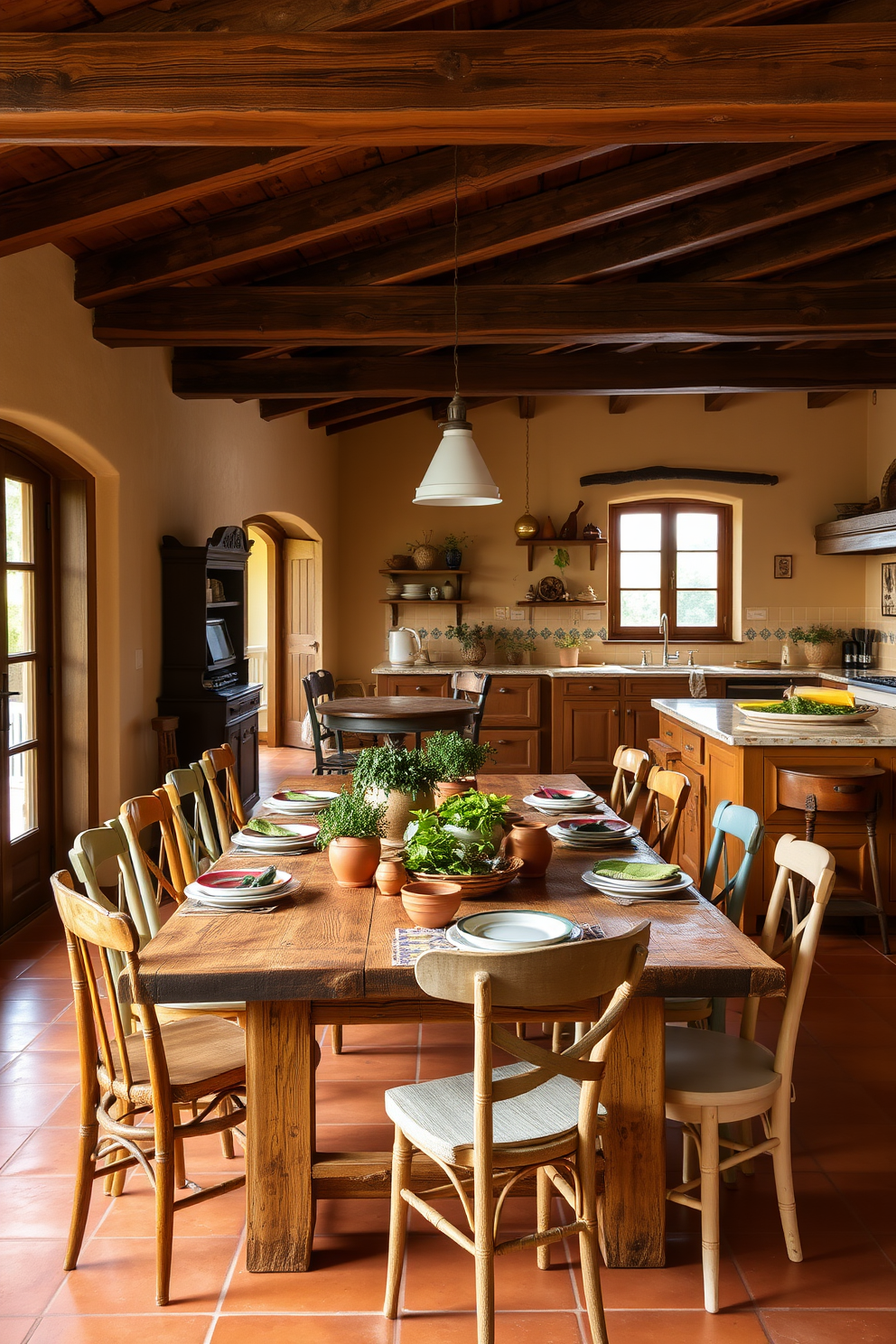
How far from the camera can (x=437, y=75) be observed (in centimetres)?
291

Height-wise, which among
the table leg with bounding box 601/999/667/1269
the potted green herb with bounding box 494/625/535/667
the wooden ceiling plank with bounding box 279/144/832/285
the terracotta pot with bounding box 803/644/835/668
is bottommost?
the table leg with bounding box 601/999/667/1269

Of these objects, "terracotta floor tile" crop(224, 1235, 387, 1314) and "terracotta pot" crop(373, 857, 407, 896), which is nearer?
"terracotta floor tile" crop(224, 1235, 387, 1314)

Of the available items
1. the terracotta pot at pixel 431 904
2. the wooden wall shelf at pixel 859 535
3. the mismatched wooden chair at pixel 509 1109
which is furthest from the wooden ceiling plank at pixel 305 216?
the wooden wall shelf at pixel 859 535

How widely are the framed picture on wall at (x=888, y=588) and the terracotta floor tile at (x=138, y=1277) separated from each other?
7477mm

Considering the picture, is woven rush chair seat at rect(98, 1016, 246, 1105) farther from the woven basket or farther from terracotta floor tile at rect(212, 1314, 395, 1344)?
the woven basket

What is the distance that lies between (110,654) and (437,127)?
3.13 m

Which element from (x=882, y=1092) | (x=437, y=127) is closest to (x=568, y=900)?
(x=882, y=1092)

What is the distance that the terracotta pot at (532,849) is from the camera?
103 inches

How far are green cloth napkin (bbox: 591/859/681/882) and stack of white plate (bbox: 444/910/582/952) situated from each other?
371 mm

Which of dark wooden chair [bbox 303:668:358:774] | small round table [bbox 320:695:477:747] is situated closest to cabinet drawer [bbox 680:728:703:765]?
small round table [bbox 320:695:477:747]

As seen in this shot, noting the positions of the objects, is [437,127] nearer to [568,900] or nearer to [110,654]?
[568,900]

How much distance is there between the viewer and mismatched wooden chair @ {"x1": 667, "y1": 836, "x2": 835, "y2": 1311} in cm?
224

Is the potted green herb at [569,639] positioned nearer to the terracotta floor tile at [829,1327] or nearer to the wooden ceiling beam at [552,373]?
the wooden ceiling beam at [552,373]

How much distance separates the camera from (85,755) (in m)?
5.27
